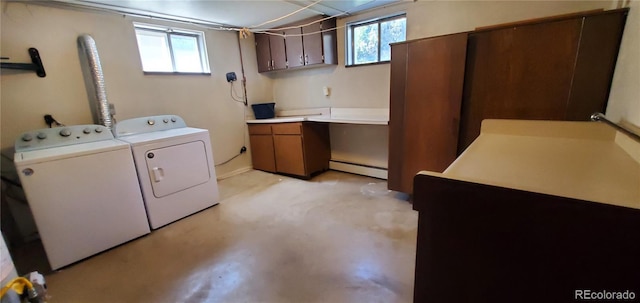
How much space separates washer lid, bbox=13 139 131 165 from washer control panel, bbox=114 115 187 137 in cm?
42

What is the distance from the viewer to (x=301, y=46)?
3.43 meters

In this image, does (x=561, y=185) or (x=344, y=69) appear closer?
(x=561, y=185)

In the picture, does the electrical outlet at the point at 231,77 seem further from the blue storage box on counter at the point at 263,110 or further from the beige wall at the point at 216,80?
the blue storage box on counter at the point at 263,110

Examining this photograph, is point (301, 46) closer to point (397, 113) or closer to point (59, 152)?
point (397, 113)

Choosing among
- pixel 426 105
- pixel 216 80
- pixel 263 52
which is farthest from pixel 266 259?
pixel 263 52

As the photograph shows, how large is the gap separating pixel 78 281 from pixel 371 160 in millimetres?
3074

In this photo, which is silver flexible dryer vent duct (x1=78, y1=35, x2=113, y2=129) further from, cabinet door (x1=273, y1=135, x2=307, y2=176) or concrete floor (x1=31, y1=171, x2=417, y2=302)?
cabinet door (x1=273, y1=135, x2=307, y2=176)

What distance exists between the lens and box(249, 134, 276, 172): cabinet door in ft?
12.4

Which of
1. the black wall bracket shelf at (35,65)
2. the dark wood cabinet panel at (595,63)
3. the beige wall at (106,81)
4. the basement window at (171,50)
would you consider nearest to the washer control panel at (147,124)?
the beige wall at (106,81)

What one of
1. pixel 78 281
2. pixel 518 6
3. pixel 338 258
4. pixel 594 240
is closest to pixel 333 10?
pixel 518 6

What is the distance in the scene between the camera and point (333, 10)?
3.02 meters

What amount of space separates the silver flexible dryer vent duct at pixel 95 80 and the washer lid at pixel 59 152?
1.43ft

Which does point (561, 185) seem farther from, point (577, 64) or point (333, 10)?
point (333, 10)

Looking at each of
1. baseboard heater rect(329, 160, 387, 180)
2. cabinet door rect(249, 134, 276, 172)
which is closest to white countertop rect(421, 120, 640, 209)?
baseboard heater rect(329, 160, 387, 180)
